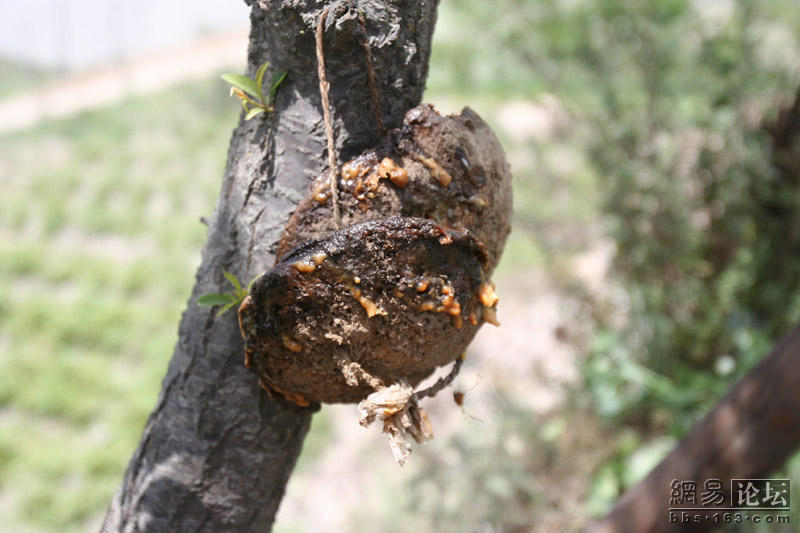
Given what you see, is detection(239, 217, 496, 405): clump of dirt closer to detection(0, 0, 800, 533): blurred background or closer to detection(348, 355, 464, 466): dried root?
detection(348, 355, 464, 466): dried root

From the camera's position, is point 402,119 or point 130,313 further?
point 130,313

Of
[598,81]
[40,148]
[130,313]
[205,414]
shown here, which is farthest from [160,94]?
[205,414]

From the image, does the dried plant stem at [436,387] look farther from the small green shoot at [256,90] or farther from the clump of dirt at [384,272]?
the small green shoot at [256,90]

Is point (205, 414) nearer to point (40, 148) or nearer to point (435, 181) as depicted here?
point (435, 181)

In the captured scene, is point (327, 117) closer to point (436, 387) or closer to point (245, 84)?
point (245, 84)

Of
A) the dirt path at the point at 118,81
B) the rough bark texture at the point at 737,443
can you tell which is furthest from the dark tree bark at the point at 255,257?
the dirt path at the point at 118,81

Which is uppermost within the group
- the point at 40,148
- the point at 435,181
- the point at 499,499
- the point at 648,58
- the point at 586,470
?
the point at 40,148

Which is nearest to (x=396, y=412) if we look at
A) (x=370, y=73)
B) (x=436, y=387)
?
(x=436, y=387)
